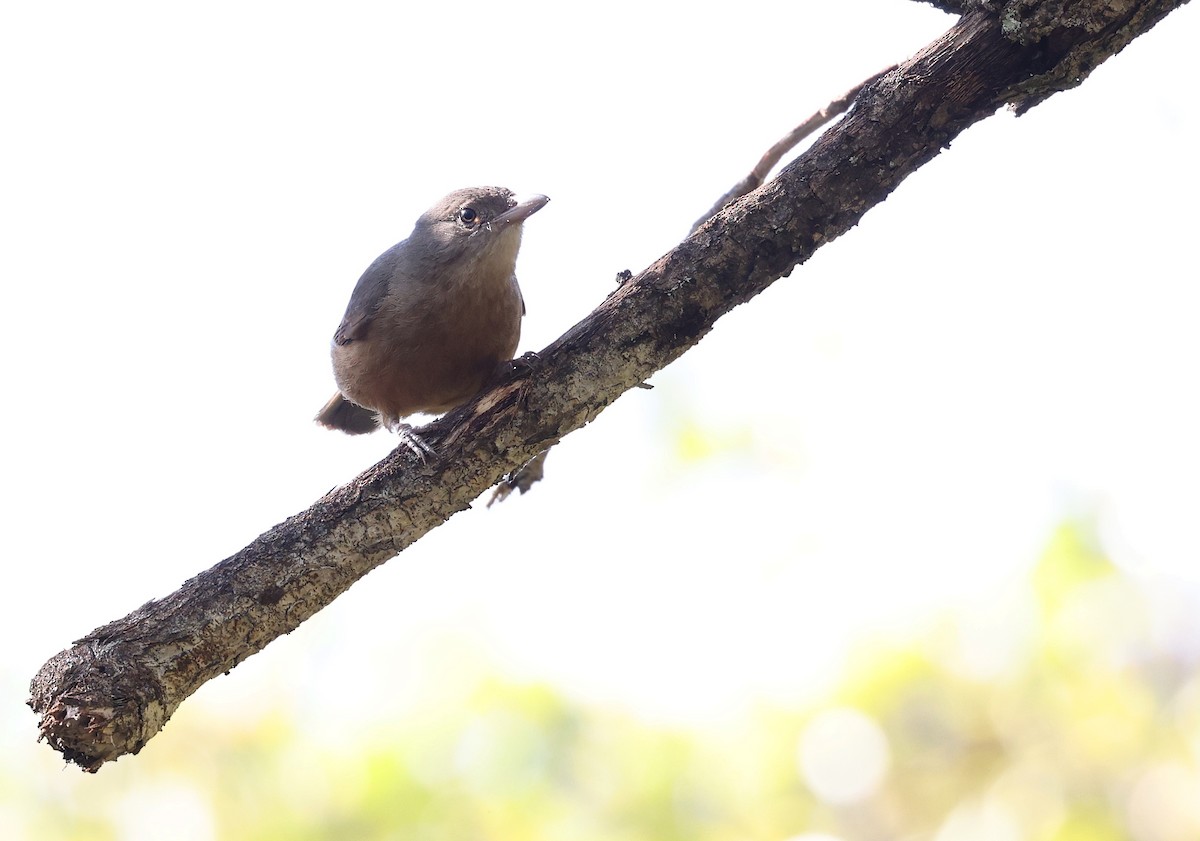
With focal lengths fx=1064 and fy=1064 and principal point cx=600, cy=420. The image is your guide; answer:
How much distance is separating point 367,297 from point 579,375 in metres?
1.77

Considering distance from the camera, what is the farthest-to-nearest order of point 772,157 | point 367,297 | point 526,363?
1. point 367,297
2. point 772,157
3. point 526,363

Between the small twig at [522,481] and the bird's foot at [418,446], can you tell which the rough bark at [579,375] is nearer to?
the bird's foot at [418,446]

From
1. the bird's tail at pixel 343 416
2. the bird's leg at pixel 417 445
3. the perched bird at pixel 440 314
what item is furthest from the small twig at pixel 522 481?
the bird's tail at pixel 343 416

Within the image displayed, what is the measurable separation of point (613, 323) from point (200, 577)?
63.2 inches

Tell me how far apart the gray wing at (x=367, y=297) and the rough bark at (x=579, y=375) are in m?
1.31

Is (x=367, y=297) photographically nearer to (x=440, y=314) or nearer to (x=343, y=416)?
(x=440, y=314)

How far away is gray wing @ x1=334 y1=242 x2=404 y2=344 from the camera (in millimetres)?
4891

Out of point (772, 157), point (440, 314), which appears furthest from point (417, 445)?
point (772, 157)

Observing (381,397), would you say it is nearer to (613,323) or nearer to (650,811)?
(613,323)

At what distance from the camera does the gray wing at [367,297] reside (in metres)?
4.89

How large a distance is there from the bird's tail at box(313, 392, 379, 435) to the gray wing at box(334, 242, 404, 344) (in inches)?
25.7

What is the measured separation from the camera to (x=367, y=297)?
16.4 feet

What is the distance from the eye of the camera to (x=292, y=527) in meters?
3.59

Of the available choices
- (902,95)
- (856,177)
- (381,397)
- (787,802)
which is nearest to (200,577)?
(381,397)
